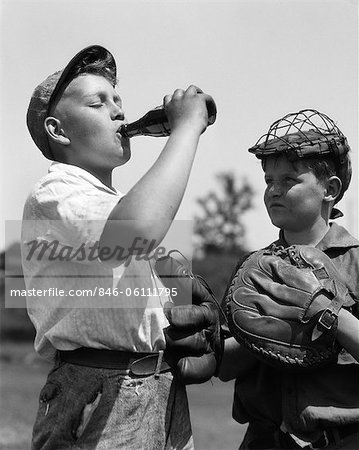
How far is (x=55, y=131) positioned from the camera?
2.71 meters

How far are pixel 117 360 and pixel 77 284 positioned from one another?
262 mm

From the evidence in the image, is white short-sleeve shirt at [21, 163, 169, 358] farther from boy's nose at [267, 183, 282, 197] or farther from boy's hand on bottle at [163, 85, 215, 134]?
boy's nose at [267, 183, 282, 197]

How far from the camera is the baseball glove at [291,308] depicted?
2.49 metres

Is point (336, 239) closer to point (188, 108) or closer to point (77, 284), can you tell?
point (188, 108)

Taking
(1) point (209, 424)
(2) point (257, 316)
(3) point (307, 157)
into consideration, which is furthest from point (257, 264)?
(1) point (209, 424)

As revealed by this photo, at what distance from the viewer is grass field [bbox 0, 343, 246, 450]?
8.55 meters

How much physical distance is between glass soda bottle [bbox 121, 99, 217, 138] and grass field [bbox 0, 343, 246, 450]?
92 cm

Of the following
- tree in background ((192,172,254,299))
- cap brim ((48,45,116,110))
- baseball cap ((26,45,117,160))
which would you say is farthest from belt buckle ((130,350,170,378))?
tree in background ((192,172,254,299))

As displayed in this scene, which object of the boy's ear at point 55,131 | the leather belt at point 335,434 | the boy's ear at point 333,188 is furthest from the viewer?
the boy's ear at point 333,188

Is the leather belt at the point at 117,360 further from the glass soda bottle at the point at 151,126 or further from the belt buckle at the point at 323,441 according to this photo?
the glass soda bottle at the point at 151,126

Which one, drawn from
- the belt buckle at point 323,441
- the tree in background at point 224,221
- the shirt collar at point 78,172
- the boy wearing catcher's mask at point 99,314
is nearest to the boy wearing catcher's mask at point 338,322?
the belt buckle at point 323,441

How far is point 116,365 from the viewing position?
2.43 meters

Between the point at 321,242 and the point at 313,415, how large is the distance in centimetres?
59

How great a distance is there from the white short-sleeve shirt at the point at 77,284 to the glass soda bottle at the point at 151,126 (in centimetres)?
25
